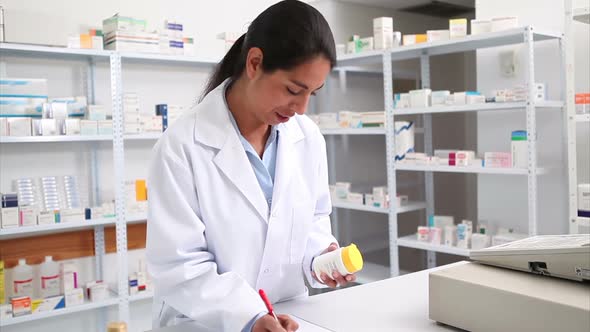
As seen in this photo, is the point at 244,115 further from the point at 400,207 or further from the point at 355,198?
the point at 355,198

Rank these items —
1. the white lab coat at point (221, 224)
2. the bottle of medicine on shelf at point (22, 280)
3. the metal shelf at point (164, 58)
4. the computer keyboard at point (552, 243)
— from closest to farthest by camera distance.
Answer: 1. the computer keyboard at point (552, 243)
2. the white lab coat at point (221, 224)
3. the bottle of medicine on shelf at point (22, 280)
4. the metal shelf at point (164, 58)

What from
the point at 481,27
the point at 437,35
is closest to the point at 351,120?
the point at 437,35

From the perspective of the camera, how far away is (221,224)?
135cm

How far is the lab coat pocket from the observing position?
1.48 meters

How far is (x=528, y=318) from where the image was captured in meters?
1.03

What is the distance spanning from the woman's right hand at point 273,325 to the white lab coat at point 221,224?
0.10 feet

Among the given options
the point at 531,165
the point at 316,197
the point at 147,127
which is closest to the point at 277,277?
the point at 316,197

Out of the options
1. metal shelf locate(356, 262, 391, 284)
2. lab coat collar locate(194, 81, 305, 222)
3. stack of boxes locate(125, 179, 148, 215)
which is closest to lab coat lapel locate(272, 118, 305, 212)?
lab coat collar locate(194, 81, 305, 222)

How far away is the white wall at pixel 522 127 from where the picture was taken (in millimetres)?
3375

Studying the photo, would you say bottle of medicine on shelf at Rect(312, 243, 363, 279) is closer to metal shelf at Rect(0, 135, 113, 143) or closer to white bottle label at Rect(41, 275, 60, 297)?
metal shelf at Rect(0, 135, 113, 143)

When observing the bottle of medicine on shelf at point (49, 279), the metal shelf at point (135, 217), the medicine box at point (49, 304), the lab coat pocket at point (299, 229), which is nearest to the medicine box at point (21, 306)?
the medicine box at point (49, 304)

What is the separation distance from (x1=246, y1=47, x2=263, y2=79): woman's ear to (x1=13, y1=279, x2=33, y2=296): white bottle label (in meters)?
2.50

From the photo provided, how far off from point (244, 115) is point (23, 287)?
238 centimetres

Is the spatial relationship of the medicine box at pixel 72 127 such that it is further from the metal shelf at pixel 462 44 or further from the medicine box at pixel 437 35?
the medicine box at pixel 437 35
